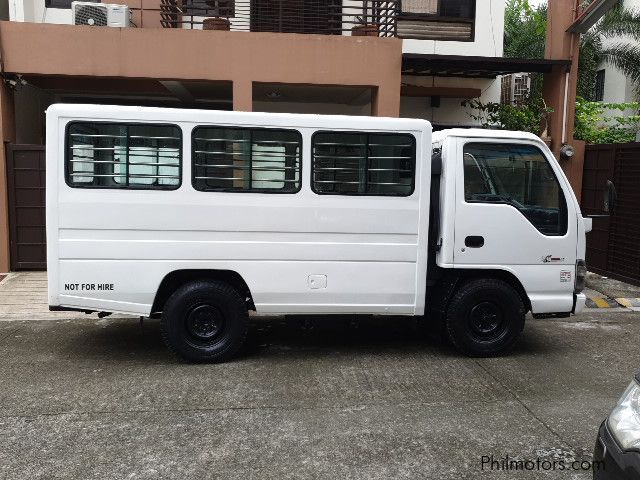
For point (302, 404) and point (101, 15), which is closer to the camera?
point (302, 404)

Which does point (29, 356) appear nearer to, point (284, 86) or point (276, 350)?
point (276, 350)

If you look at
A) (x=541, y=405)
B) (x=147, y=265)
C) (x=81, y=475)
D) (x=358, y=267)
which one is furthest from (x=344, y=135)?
(x=81, y=475)

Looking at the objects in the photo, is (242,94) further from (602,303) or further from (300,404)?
(602,303)

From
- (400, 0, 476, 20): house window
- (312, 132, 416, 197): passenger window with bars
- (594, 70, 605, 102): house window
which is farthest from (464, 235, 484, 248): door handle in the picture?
(594, 70, 605, 102): house window

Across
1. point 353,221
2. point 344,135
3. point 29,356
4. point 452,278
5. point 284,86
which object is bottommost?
point 29,356

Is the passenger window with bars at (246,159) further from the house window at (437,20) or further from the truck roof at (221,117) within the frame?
the house window at (437,20)

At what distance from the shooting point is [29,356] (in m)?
6.07

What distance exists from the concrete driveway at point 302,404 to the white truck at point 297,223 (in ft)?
1.73

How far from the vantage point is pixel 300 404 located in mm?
4785

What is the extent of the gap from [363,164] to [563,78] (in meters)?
7.18

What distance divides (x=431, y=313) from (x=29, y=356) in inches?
164

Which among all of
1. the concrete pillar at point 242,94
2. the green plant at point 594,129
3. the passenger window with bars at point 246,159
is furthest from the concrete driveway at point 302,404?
the green plant at point 594,129

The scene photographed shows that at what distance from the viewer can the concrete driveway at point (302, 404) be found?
3832mm

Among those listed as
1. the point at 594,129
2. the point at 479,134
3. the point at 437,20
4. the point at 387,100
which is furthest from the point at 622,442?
the point at 594,129
